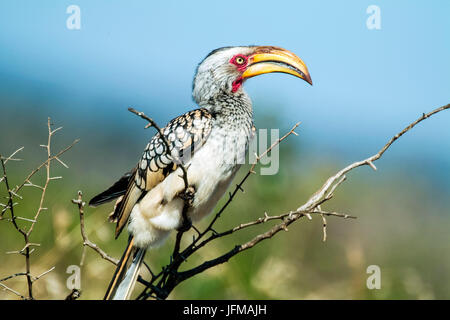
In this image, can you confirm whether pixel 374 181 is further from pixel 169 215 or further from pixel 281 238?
pixel 169 215

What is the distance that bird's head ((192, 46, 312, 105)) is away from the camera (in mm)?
3208

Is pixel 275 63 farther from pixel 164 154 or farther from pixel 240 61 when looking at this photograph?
pixel 164 154

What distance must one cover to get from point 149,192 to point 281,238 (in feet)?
6.72

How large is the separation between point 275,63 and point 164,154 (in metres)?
0.79

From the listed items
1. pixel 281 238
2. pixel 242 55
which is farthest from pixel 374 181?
pixel 242 55

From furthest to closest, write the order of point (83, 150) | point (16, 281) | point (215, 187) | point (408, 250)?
point (83, 150)
point (408, 250)
point (16, 281)
point (215, 187)

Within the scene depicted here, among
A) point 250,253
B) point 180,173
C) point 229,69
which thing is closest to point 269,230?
point 180,173

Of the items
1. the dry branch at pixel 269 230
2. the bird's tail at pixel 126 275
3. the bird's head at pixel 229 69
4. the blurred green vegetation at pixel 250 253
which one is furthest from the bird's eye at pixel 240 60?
the bird's tail at pixel 126 275

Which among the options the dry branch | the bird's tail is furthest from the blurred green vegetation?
the dry branch

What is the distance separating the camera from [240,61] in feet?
10.8

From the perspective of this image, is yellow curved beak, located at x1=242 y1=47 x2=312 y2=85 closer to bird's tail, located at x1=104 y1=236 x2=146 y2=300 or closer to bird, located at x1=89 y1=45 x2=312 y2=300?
bird, located at x1=89 y1=45 x2=312 y2=300
